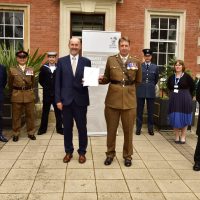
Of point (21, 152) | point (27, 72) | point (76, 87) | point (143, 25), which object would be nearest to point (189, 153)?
point (76, 87)

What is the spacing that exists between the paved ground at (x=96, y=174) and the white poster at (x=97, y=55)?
0.63 m

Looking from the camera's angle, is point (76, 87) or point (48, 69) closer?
point (76, 87)

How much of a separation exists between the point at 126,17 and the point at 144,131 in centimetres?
430

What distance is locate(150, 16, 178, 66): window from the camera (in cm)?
1161

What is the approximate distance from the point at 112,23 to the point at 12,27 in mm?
2973

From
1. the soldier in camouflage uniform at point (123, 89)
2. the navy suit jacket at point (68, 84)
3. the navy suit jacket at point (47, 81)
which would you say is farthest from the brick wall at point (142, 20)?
the navy suit jacket at point (68, 84)

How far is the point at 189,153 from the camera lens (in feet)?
21.4

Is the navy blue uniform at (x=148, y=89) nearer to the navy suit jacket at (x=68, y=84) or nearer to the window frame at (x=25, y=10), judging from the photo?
the navy suit jacket at (x=68, y=84)

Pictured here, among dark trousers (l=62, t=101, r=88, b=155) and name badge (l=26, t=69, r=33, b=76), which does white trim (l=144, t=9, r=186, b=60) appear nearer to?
name badge (l=26, t=69, r=33, b=76)

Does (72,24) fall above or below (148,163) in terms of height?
above

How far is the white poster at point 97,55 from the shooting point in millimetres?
7215

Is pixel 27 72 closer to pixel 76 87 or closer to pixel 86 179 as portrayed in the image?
pixel 76 87

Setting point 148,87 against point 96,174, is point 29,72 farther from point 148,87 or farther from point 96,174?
point 96,174

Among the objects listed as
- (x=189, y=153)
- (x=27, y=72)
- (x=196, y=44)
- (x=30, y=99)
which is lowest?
(x=189, y=153)
